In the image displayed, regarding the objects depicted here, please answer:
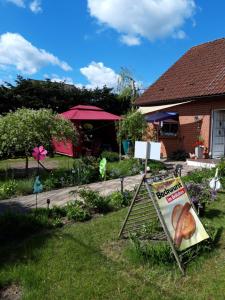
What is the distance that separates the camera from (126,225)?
612 centimetres

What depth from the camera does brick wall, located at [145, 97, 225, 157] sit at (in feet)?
51.8

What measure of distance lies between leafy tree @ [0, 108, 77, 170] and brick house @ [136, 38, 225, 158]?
6.88m

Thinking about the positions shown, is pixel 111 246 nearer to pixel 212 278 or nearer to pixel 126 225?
pixel 126 225

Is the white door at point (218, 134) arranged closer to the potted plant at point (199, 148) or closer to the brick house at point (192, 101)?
the brick house at point (192, 101)

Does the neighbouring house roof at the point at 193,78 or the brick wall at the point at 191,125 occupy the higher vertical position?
the neighbouring house roof at the point at 193,78

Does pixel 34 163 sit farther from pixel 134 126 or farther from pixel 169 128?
pixel 169 128

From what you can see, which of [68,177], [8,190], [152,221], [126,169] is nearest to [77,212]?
[152,221]

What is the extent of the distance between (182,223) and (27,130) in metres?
6.75

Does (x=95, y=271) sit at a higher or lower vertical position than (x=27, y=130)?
lower

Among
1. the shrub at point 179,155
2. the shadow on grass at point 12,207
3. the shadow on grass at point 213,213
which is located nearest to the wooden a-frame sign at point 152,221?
the shadow on grass at point 213,213

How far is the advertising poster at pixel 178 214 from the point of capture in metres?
5.07

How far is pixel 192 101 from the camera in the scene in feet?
54.4

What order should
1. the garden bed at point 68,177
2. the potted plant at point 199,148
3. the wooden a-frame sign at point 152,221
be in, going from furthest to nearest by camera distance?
1. the potted plant at point 199,148
2. the garden bed at point 68,177
3. the wooden a-frame sign at point 152,221

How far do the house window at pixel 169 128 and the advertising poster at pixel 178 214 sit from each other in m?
12.5
